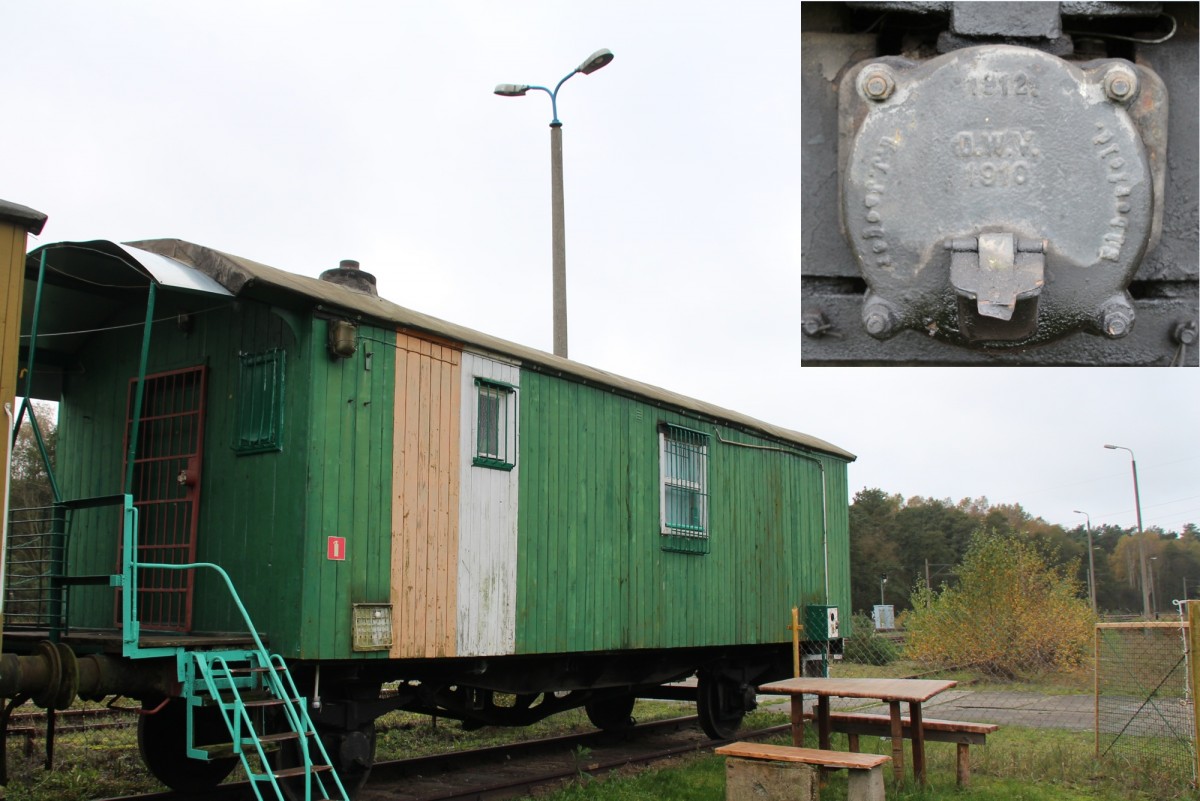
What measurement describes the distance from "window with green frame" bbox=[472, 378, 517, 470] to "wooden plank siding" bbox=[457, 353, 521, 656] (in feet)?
0.11

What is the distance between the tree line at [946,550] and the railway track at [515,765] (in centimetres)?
3736

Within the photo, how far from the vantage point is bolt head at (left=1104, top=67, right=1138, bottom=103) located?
2.48 m

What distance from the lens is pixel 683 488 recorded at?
1027cm

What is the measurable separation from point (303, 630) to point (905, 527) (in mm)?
54046

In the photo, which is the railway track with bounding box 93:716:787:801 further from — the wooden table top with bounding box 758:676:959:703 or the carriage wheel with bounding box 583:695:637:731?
the wooden table top with bounding box 758:676:959:703

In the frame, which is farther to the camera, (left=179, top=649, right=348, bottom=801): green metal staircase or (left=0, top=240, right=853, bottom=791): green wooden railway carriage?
(left=0, top=240, right=853, bottom=791): green wooden railway carriage

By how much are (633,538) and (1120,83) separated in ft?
24.0

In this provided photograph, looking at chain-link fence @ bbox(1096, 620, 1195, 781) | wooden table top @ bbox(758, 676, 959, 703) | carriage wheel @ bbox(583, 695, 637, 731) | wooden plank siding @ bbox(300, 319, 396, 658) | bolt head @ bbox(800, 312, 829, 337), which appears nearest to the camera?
bolt head @ bbox(800, 312, 829, 337)

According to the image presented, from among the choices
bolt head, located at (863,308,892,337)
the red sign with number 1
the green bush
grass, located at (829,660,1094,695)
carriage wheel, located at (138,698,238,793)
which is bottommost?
grass, located at (829,660,1094,695)

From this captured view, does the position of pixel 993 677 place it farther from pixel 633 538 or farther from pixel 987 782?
pixel 633 538

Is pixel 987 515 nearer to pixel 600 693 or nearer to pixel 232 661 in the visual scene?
pixel 600 693

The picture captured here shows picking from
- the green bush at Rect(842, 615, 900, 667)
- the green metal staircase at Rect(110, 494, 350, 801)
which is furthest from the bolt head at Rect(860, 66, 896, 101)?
the green bush at Rect(842, 615, 900, 667)

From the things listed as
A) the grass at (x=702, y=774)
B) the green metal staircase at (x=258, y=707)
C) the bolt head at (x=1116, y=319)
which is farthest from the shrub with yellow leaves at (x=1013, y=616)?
the bolt head at (x=1116, y=319)

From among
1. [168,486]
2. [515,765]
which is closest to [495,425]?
[168,486]
